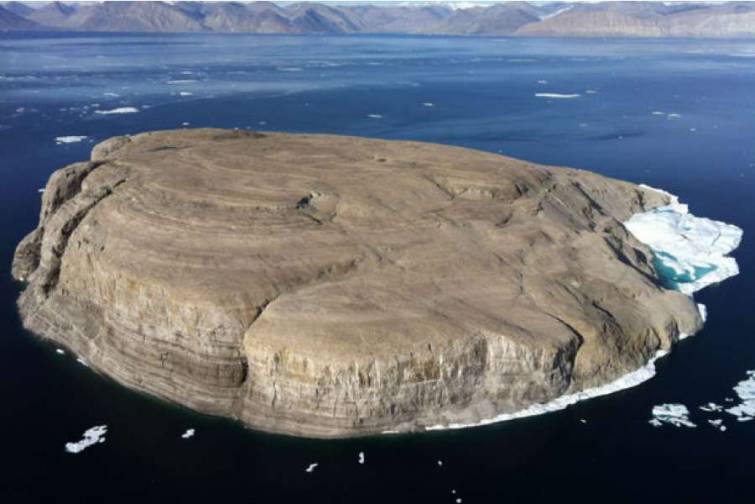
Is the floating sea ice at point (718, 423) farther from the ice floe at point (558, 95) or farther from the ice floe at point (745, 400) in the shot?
the ice floe at point (558, 95)

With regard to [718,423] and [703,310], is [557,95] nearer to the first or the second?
[703,310]

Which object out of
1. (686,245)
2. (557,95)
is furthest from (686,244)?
(557,95)

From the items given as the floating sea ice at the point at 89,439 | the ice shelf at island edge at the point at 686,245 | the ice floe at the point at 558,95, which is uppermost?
the ice floe at the point at 558,95

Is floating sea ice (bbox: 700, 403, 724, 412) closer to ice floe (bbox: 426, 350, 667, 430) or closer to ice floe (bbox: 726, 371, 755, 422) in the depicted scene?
ice floe (bbox: 726, 371, 755, 422)

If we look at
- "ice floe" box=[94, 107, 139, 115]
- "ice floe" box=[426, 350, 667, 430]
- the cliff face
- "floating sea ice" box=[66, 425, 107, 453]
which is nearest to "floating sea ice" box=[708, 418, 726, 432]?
"ice floe" box=[426, 350, 667, 430]

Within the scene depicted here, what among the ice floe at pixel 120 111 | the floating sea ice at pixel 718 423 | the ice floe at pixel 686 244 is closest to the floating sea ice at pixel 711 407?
the floating sea ice at pixel 718 423
